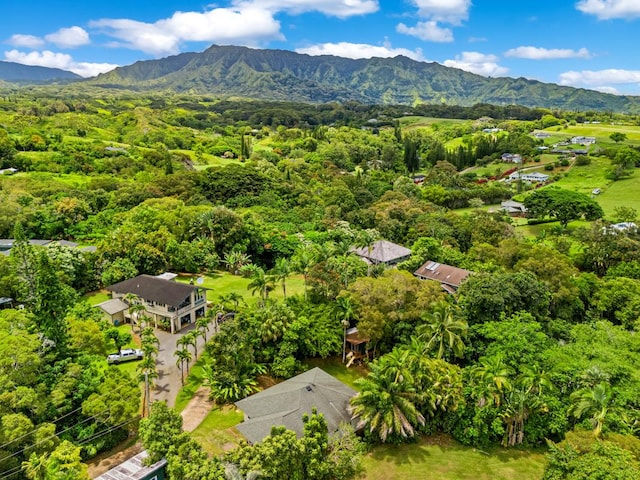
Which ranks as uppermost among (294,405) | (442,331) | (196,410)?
(442,331)

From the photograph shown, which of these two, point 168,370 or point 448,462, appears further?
point 168,370

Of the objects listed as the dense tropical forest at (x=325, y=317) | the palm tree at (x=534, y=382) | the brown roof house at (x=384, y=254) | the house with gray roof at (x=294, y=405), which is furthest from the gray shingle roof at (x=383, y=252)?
the palm tree at (x=534, y=382)

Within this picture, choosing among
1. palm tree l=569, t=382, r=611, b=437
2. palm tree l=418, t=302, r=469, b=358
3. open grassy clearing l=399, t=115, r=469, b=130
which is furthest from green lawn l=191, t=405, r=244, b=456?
open grassy clearing l=399, t=115, r=469, b=130

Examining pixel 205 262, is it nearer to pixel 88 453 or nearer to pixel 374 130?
pixel 88 453

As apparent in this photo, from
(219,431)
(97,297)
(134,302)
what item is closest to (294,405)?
(219,431)

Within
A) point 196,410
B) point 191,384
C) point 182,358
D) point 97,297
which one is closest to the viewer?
point 196,410

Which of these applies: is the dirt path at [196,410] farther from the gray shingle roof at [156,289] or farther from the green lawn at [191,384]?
the gray shingle roof at [156,289]

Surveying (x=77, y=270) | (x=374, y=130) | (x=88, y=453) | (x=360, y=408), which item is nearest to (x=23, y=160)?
(x=77, y=270)

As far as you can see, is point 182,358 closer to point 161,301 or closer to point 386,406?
point 161,301
